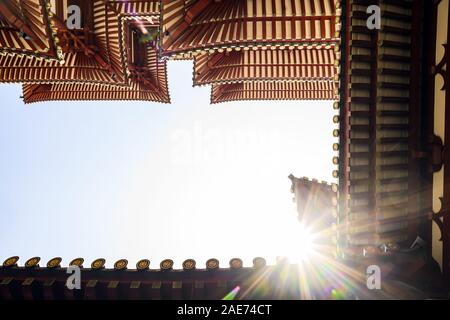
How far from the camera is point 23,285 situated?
298 inches

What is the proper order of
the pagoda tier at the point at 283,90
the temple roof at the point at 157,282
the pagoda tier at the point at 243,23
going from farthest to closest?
the pagoda tier at the point at 283,90 < the pagoda tier at the point at 243,23 < the temple roof at the point at 157,282

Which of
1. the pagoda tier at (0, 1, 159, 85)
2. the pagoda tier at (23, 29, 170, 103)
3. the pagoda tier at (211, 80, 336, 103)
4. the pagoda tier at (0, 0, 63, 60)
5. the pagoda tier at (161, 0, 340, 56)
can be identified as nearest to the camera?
the pagoda tier at (0, 0, 63, 60)

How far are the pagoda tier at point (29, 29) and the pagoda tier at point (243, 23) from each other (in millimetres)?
3823

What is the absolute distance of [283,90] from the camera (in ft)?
58.6

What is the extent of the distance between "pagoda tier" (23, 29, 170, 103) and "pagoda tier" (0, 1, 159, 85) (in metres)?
1.23

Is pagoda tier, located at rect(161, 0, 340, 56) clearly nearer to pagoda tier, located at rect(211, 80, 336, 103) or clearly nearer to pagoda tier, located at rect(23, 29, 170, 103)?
pagoda tier, located at rect(23, 29, 170, 103)

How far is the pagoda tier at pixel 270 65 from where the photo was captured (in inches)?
593

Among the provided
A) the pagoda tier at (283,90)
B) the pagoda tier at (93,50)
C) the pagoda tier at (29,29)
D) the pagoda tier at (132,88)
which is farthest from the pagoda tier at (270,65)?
the pagoda tier at (29,29)

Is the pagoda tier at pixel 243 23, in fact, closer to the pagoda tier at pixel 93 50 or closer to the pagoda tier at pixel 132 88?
the pagoda tier at pixel 93 50

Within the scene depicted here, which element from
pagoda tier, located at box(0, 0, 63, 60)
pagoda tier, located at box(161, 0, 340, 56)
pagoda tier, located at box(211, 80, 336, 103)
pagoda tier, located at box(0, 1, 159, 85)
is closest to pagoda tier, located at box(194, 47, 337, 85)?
pagoda tier, located at box(211, 80, 336, 103)

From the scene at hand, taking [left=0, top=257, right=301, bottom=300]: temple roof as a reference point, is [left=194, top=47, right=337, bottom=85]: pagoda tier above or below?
above

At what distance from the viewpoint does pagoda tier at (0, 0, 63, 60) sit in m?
11.8
